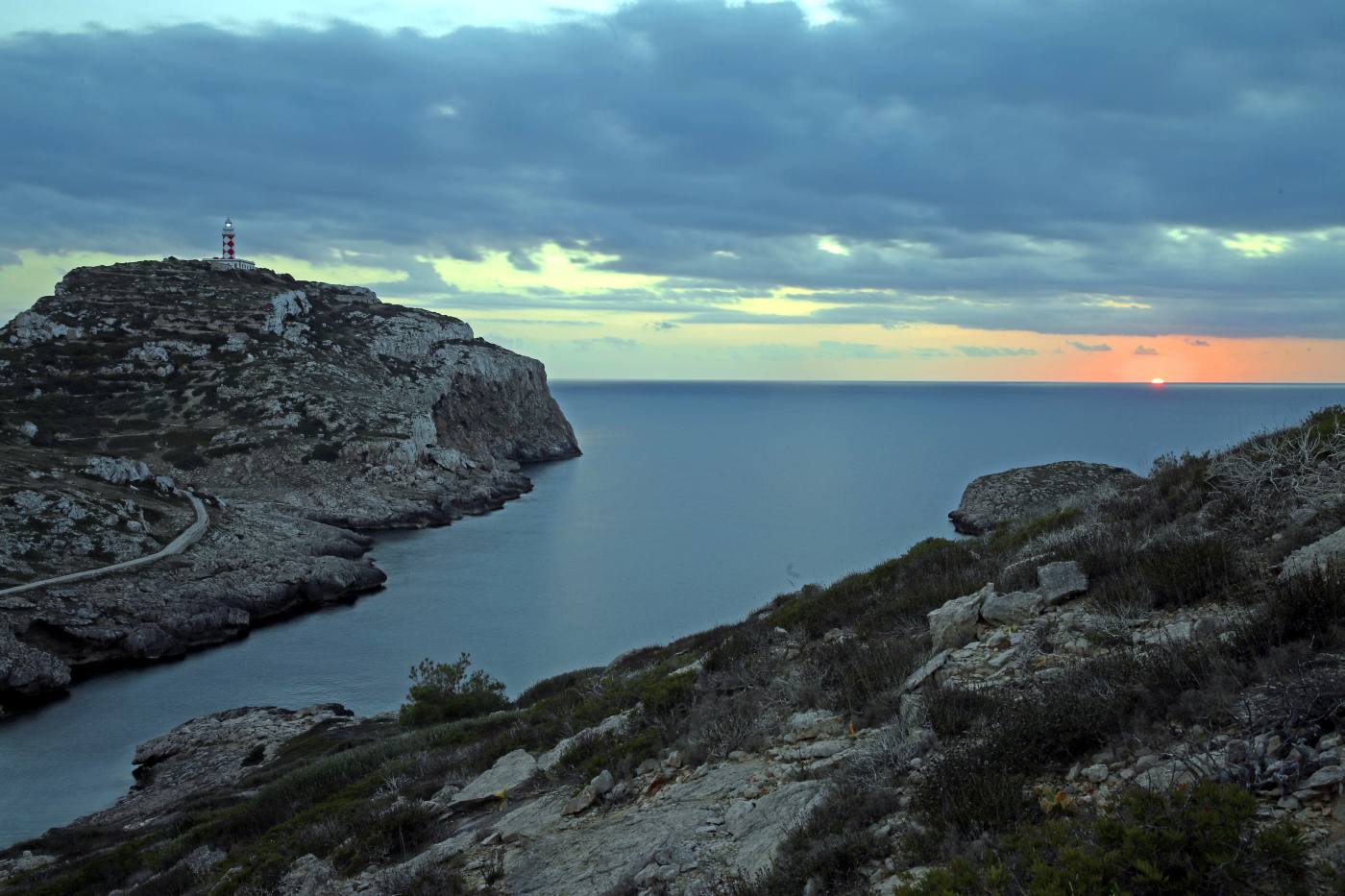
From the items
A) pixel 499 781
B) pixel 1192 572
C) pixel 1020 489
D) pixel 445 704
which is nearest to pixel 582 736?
pixel 499 781

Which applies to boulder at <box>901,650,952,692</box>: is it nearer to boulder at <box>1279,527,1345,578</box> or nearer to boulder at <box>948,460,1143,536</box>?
boulder at <box>1279,527,1345,578</box>

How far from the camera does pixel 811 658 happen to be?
1062 centimetres

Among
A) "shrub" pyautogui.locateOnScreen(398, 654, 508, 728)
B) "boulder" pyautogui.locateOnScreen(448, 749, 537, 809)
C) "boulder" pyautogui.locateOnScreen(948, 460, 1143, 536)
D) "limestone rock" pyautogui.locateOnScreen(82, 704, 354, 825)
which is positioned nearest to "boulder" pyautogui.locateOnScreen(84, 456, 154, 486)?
"limestone rock" pyautogui.locateOnScreen(82, 704, 354, 825)

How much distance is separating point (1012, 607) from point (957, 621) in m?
0.65

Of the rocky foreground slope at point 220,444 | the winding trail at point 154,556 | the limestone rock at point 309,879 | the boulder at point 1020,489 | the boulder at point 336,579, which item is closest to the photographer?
the limestone rock at point 309,879

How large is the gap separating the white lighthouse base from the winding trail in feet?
286

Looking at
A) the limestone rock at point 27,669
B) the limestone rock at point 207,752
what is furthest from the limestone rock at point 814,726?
the limestone rock at point 27,669

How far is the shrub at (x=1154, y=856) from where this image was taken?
428 cm

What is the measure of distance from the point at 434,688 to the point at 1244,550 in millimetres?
25011

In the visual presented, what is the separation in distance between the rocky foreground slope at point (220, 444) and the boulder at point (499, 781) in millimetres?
44040

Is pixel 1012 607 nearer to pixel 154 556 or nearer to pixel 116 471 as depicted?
pixel 154 556

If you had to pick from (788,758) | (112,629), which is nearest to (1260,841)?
(788,758)

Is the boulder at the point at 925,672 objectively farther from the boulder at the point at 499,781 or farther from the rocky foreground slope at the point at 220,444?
the rocky foreground slope at the point at 220,444

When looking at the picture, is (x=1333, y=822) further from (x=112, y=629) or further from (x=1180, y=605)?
(x=112, y=629)
